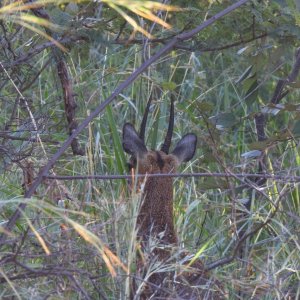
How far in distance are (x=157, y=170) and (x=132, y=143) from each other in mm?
256

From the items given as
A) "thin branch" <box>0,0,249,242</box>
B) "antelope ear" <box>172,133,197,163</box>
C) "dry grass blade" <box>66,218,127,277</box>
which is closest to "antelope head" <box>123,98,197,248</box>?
"antelope ear" <box>172,133,197,163</box>

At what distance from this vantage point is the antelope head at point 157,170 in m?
4.10

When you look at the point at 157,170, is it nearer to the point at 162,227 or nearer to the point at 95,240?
the point at 162,227

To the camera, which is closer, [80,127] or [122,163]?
[80,127]

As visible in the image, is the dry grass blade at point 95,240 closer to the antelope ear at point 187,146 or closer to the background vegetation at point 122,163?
the background vegetation at point 122,163

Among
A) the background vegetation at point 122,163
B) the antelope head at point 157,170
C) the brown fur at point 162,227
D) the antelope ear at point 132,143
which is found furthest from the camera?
the antelope ear at point 132,143

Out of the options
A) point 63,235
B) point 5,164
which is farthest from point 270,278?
point 5,164

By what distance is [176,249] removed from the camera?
3152 millimetres

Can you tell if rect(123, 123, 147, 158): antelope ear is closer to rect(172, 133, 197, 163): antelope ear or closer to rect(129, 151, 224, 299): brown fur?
rect(129, 151, 224, 299): brown fur

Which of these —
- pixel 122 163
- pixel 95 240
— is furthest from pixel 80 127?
pixel 122 163

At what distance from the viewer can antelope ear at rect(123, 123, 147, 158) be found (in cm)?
445

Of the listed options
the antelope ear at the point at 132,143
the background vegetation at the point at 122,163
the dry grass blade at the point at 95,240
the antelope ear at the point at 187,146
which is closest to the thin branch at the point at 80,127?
the background vegetation at the point at 122,163

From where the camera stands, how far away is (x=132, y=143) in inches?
178

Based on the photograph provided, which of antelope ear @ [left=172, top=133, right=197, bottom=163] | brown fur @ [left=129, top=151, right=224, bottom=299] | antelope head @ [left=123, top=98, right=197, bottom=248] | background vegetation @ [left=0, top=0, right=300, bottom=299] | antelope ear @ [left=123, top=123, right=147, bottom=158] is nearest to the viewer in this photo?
background vegetation @ [left=0, top=0, right=300, bottom=299]
